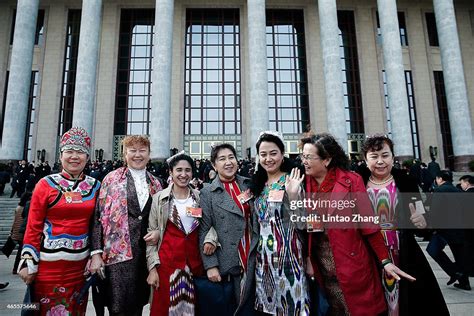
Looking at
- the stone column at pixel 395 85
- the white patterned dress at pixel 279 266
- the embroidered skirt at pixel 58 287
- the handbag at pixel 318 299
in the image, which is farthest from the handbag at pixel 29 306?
the stone column at pixel 395 85

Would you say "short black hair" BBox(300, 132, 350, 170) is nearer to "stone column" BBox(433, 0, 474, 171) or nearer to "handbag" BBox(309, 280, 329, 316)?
"handbag" BBox(309, 280, 329, 316)

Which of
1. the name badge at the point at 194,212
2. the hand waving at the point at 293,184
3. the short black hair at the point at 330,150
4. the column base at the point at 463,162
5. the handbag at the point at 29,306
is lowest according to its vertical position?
the handbag at the point at 29,306

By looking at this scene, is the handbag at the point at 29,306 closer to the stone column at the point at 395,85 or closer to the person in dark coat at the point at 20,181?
the person in dark coat at the point at 20,181

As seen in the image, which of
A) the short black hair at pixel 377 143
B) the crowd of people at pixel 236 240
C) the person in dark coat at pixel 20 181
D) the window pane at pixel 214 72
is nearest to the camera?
the crowd of people at pixel 236 240

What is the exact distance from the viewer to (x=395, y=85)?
18.5 metres

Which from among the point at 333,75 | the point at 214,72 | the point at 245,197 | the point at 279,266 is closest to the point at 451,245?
the point at 279,266

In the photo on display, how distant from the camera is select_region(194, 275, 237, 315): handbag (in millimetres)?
2809

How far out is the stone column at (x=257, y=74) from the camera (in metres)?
17.6

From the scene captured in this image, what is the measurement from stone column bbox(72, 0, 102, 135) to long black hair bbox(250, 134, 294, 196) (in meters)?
17.2

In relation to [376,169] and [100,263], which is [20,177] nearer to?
[100,263]

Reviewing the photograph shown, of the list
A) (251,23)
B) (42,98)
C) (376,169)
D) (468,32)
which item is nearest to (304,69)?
(251,23)

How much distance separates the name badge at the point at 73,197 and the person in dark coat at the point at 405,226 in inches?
108

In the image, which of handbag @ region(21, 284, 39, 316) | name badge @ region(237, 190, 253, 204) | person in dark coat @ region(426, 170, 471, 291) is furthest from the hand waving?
person in dark coat @ region(426, 170, 471, 291)

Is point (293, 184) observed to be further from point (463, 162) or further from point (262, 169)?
point (463, 162)
